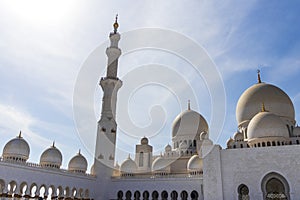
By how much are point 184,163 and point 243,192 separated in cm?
699

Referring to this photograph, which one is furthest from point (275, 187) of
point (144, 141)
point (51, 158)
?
point (51, 158)

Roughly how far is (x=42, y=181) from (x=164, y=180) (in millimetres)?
8107

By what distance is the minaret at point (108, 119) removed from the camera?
67.8ft

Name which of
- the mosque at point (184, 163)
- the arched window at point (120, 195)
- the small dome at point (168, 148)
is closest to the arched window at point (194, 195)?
the mosque at point (184, 163)

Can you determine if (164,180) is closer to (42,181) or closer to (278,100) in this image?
(42,181)

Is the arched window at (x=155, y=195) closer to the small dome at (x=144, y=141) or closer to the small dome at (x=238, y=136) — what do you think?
the small dome at (x=144, y=141)

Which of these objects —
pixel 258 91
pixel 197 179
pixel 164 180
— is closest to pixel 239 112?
pixel 258 91

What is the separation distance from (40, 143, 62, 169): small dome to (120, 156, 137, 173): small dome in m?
5.01

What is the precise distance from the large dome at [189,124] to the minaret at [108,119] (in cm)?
594

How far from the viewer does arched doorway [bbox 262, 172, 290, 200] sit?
1466 cm

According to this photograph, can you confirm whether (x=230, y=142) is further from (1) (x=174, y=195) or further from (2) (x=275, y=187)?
(1) (x=174, y=195)

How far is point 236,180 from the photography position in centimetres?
1545

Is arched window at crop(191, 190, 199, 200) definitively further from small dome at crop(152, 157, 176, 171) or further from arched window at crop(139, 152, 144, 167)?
arched window at crop(139, 152, 144, 167)

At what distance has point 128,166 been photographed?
21.6 metres
